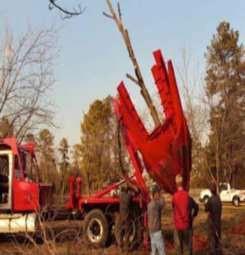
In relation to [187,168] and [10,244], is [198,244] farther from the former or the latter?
[10,244]

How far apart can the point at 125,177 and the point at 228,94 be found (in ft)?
152

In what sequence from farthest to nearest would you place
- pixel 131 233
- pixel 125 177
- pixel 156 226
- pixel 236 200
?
pixel 236 200
pixel 125 177
pixel 131 233
pixel 156 226

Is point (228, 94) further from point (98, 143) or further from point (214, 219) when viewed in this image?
point (214, 219)

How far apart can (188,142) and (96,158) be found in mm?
29937

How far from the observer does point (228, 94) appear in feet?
206

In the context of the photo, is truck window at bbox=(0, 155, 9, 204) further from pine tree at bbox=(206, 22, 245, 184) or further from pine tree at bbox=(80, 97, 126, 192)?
pine tree at bbox=(206, 22, 245, 184)

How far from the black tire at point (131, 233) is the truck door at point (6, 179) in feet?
11.5

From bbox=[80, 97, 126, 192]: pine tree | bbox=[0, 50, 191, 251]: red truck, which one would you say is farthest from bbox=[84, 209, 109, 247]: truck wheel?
bbox=[80, 97, 126, 192]: pine tree

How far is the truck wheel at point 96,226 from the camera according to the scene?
17.6 m

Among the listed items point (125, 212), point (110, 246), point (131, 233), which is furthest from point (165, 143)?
point (110, 246)

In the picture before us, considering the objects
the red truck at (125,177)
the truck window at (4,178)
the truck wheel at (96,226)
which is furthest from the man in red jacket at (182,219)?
the truck window at (4,178)

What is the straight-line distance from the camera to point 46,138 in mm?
53000

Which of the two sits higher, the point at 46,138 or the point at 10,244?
the point at 46,138

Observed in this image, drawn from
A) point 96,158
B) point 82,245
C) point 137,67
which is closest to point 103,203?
point 137,67
